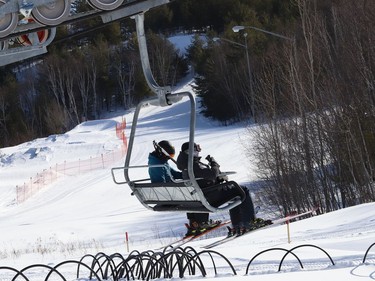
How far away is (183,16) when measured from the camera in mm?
91812

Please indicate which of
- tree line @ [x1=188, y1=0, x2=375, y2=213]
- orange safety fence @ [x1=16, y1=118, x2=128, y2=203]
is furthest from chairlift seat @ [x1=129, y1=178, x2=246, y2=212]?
orange safety fence @ [x1=16, y1=118, x2=128, y2=203]

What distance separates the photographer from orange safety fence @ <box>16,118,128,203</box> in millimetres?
42450

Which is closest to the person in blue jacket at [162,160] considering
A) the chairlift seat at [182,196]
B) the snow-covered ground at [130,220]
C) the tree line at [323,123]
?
the chairlift seat at [182,196]

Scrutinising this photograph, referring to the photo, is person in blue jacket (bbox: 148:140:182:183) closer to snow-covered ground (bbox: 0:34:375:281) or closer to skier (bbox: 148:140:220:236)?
skier (bbox: 148:140:220:236)

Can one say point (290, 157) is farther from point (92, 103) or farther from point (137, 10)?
point (92, 103)

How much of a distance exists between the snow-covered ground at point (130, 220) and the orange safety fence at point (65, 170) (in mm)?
487

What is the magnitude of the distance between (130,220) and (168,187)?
21189mm

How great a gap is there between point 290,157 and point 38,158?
25761 mm

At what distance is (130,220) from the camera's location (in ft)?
105

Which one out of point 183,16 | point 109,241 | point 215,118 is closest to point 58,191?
point 109,241

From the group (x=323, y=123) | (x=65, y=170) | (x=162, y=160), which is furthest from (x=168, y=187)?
(x=65, y=170)

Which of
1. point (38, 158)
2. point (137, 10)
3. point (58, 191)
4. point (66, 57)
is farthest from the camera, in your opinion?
point (66, 57)

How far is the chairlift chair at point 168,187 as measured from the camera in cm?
966

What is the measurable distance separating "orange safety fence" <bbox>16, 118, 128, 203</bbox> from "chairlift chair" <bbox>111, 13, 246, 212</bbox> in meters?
30.1
